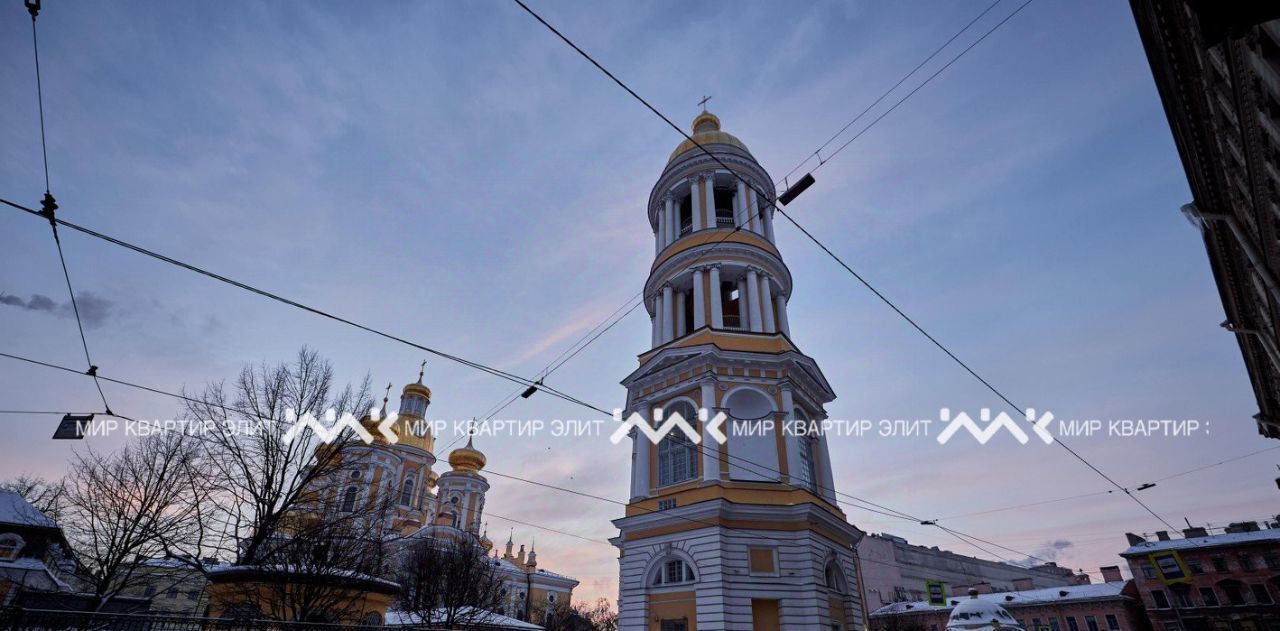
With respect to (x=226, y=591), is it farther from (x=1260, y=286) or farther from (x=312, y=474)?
(x=1260, y=286)

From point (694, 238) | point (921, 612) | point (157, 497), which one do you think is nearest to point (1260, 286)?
point (694, 238)

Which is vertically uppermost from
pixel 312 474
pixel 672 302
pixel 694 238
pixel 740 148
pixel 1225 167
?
pixel 740 148

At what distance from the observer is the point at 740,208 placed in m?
28.8

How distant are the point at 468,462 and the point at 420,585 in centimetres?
3220

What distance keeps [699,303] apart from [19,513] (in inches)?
1555

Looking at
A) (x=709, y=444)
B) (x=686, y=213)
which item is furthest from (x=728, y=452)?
(x=686, y=213)

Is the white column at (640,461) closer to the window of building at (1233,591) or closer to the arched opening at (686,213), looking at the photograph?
the arched opening at (686,213)

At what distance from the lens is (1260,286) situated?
512 inches

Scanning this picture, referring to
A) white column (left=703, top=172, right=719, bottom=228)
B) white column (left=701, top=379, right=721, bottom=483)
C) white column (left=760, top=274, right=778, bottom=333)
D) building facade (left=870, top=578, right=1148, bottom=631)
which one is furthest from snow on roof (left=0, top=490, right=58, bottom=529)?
building facade (left=870, top=578, right=1148, bottom=631)

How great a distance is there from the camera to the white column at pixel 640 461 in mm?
22703

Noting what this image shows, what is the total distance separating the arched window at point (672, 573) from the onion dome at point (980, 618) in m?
10.3

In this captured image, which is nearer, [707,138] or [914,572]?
[707,138]

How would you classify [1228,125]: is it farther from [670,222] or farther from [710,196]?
[670,222]

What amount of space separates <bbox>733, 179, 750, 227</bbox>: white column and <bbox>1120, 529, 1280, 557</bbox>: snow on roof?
144 feet
